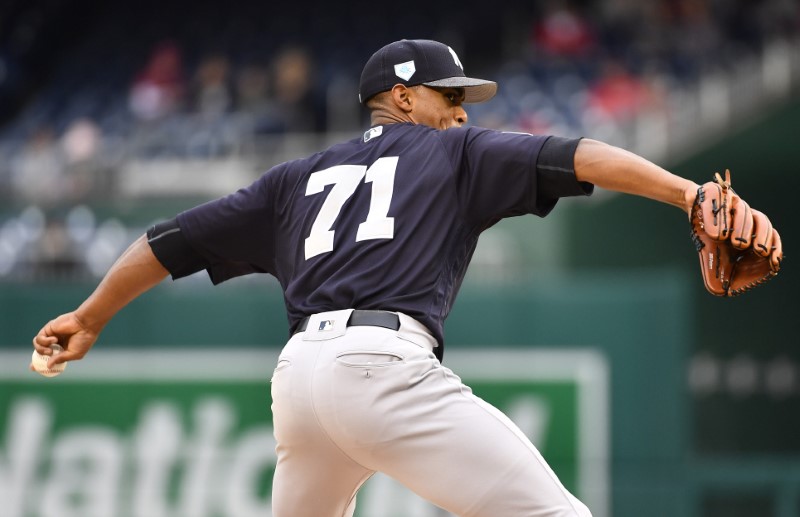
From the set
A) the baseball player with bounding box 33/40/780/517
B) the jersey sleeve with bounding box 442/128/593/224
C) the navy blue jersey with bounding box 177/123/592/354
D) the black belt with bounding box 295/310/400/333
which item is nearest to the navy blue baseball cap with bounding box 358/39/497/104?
the baseball player with bounding box 33/40/780/517

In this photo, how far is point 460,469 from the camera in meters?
3.40

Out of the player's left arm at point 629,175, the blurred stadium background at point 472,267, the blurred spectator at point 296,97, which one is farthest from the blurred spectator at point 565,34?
the player's left arm at point 629,175

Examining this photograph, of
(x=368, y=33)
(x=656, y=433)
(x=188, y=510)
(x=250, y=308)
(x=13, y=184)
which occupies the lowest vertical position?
(x=188, y=510)

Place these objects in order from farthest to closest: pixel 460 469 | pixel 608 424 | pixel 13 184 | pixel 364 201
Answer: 1. pixel 13 184
2. pixel 608 424
3. pixel 364 201
4. pixel 460 469

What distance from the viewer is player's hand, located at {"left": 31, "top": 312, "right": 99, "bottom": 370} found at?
4203mm

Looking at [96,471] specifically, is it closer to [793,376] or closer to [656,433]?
[656,433]

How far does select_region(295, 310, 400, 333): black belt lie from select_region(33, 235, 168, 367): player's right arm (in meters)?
0.87

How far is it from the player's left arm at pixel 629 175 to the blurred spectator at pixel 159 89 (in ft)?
32.6

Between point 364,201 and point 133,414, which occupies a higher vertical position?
point 364,201

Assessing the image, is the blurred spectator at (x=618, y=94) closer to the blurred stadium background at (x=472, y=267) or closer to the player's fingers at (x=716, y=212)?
the blurred stadium background at (x=472, y=267)

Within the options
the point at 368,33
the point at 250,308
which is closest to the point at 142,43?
the point at 368,33

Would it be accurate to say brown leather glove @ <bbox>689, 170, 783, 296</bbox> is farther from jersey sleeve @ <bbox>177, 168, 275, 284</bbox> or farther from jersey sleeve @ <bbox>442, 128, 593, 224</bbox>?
jersey sleeve @ <bbox>177, 168, 275, 284</bbox>

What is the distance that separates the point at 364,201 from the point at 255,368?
5198mm

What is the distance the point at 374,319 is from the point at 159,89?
1040 cm
